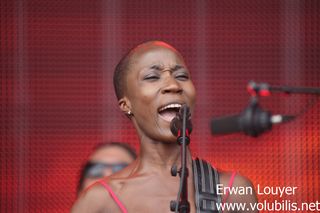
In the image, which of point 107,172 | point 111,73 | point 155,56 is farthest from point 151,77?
point 111,73

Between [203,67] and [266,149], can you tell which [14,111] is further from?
[266,149]

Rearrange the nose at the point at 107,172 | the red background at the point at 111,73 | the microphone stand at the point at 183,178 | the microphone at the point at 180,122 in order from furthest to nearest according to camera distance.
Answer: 1. the red background at the point at 111,73
2. the nose at the point at 107,172
3. the microphone at the point at 180,122
4. the microphone stand at the point at 183,178

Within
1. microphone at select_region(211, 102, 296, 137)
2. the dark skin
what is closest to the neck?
the dark skin

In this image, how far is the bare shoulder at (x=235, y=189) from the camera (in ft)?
10.6

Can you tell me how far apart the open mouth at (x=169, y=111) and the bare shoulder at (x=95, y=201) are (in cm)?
34

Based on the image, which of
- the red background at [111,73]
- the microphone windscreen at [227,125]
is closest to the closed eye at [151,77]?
the microphone windscreen at [227,125]

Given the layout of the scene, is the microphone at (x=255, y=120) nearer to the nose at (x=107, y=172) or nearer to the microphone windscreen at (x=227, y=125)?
the microphone windscreen at (x=227, y=125)

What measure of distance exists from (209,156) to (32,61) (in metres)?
1.06

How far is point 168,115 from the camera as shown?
326 cm

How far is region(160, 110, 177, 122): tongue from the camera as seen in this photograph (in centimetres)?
325

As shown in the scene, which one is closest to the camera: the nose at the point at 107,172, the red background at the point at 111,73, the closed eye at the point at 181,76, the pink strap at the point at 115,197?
the pink strap at the point at 115,197

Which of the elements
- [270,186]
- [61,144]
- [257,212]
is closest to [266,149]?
[270,186]

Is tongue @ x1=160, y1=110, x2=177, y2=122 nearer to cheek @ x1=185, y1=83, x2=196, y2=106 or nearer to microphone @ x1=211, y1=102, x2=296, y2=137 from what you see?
cheek @ x1=185, y1=83, x2=196, y2=106

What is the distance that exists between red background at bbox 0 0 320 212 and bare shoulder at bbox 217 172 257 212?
1420 mm
